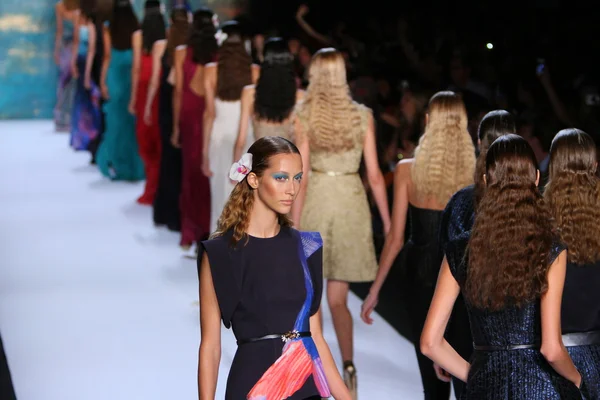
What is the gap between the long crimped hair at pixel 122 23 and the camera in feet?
25.0

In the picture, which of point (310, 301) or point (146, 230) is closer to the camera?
point (310, 301)

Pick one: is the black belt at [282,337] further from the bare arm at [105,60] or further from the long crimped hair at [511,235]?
the bare arm at [105,60]

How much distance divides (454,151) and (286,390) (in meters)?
1.34

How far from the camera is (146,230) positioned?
686 centimetres

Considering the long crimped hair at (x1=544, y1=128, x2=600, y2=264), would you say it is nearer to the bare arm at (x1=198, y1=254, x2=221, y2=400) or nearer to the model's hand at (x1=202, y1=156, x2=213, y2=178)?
the bare arm at (x1=198, y1=254, x2=221, y2=400)

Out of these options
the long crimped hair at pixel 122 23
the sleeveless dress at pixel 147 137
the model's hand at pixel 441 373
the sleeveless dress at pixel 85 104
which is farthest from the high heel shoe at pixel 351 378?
the sleeveless dress at pixel 85 104

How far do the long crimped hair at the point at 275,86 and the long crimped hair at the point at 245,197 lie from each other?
2153 mm

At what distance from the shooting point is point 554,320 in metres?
2.14

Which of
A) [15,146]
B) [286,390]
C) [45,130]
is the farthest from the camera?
[45,130]

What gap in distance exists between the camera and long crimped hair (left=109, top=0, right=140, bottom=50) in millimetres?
7621

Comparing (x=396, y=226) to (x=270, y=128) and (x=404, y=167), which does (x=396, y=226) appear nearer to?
(x=404, y=167)

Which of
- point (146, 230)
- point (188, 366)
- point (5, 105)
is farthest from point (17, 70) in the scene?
point (188, 366)

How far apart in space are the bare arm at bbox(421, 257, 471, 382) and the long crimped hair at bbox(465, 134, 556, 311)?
0.04 meters

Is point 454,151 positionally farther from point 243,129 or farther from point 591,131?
point 591,131
